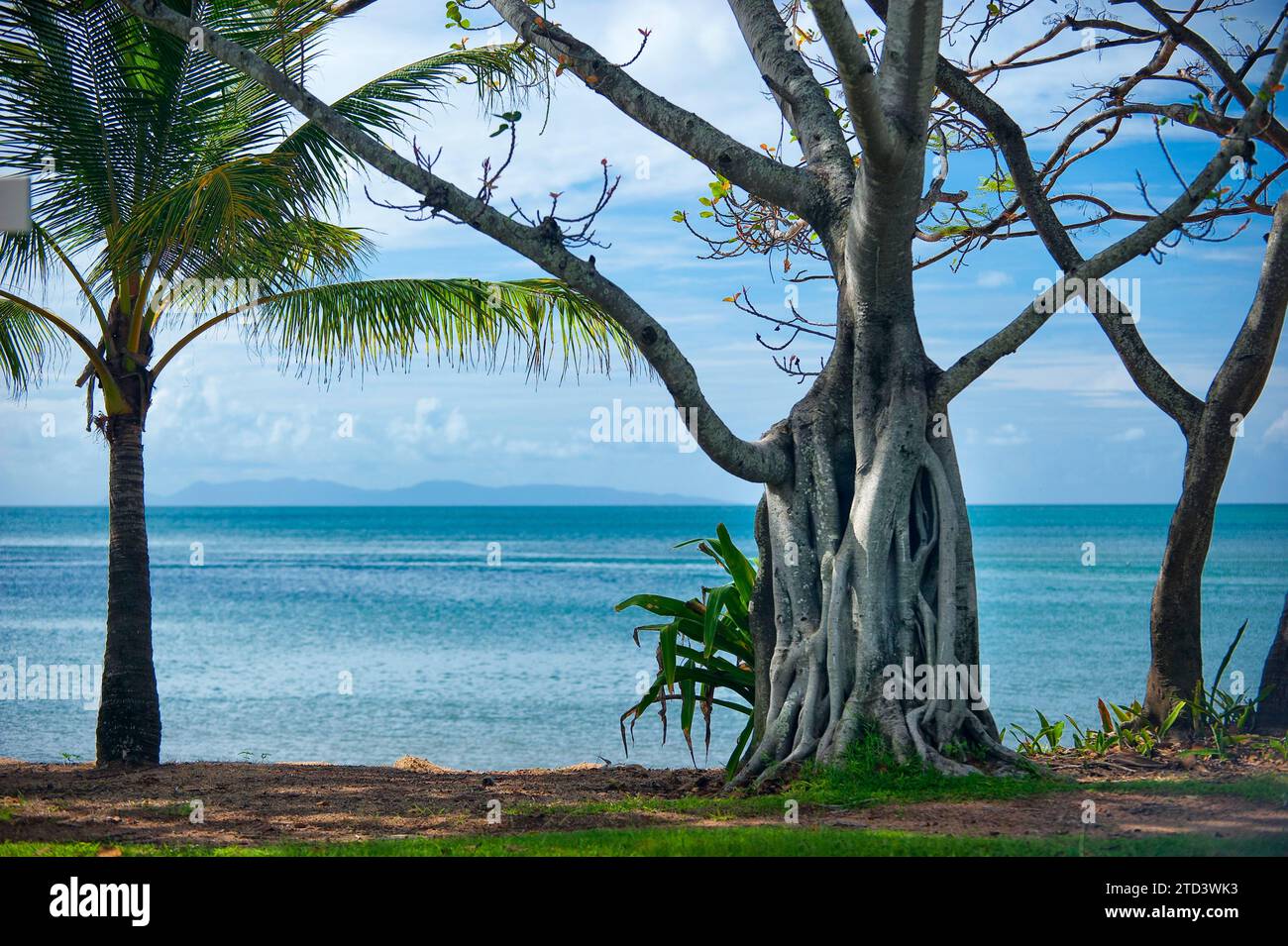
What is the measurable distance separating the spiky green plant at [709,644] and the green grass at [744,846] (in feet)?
7.03

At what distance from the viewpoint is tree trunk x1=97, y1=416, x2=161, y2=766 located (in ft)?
31.1

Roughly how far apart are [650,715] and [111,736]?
35.6 ft

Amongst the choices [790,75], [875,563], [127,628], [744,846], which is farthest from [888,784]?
[127,628]

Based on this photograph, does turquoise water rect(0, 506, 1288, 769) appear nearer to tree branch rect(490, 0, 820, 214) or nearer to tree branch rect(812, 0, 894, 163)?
tree branch rect(490, 0, 820, 214)

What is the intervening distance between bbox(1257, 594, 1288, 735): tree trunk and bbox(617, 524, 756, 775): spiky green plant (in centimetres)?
379

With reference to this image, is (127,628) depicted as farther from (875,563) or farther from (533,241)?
(875,563)

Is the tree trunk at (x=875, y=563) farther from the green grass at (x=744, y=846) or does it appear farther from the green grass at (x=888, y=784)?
the green grass at (x=744, y=846)

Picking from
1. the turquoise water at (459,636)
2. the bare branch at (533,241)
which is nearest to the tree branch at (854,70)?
the bare branch at (533,241)

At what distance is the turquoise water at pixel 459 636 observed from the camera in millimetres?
18719

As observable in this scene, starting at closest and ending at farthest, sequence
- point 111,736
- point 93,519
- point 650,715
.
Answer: point 111,736
point 650,715
point 93,519
